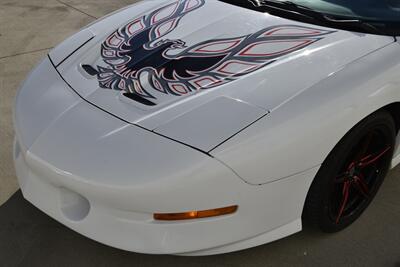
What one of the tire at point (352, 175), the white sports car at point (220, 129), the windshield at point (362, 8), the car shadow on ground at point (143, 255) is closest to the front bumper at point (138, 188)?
the white sports car at point (220, 129)

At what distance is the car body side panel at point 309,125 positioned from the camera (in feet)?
5.71

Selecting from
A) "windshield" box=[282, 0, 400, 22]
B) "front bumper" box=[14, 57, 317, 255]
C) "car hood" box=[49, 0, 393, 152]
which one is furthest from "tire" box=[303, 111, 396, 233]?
"windshield" box=[282, 0, 400, 22]

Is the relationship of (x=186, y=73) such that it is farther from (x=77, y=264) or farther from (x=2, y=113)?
(x=2, y=113)

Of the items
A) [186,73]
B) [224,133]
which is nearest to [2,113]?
[186,73]

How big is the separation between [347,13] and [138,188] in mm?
1494

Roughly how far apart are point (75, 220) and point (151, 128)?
1.67 feet

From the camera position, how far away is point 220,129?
1.80m

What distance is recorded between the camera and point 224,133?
1.78 metres

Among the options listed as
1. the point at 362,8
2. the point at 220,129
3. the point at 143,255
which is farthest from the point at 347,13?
the point at 143,255

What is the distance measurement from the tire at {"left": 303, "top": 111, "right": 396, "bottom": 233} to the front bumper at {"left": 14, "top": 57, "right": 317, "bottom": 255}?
0.11 m

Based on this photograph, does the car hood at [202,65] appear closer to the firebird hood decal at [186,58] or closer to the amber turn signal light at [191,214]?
the firebird hood decal at [186,58]

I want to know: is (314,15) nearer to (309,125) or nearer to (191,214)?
(309,125)

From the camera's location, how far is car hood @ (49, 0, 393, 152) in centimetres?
188

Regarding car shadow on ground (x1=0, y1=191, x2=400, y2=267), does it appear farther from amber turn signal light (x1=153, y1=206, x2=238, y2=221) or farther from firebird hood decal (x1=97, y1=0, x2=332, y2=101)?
firebird hood decal (x1=97, y1=0, x2=332, y2=101)
